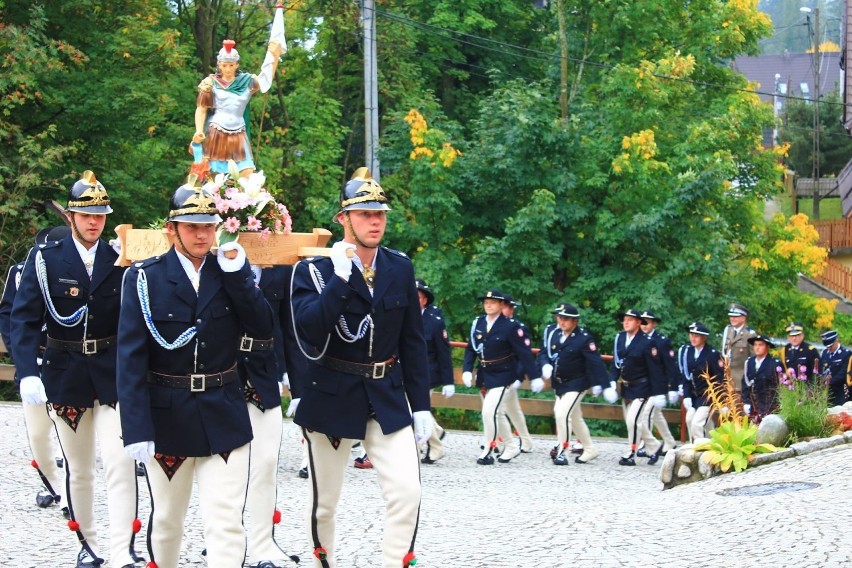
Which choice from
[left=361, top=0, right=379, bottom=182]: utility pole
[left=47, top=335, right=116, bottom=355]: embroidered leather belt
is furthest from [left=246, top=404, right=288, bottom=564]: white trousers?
[left=361, top=0, right=379, bottom=182]: utility pole

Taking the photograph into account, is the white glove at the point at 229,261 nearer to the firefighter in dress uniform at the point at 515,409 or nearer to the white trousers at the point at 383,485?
the white trousers at the point at 383,485

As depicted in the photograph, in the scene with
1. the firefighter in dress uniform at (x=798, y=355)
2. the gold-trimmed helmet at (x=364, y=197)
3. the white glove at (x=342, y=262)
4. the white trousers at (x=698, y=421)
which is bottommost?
the white trousers at (x=698, y=421)

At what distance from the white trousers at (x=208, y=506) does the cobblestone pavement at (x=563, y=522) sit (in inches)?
68.4

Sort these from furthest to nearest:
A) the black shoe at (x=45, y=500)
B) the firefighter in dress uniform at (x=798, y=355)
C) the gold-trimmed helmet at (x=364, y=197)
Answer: the firefighter in dress uniform at (x=798, y=355), the black shoe at (x=45, y=500), the gold-trimmed helmet at (x=364, y=197)

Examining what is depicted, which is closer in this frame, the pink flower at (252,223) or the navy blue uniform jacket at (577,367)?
the pink flower at (252,223)

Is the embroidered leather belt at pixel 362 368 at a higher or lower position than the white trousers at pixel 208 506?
higher

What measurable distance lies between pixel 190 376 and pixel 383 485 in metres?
1.20

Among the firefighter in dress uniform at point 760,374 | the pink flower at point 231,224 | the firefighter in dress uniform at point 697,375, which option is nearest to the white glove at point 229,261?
the pink flower at point 231,224

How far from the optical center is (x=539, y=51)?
3105 cm

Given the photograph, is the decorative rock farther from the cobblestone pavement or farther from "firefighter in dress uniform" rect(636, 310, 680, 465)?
"firefighter in dress uniform" rect(636, 310, 680, 465)

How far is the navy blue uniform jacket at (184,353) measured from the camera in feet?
21.6

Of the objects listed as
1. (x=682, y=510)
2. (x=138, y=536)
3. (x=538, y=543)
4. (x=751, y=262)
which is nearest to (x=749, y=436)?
(x=682, y=510)

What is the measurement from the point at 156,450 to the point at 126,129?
2011 cm

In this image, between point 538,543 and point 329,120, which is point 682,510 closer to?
point 538,543
